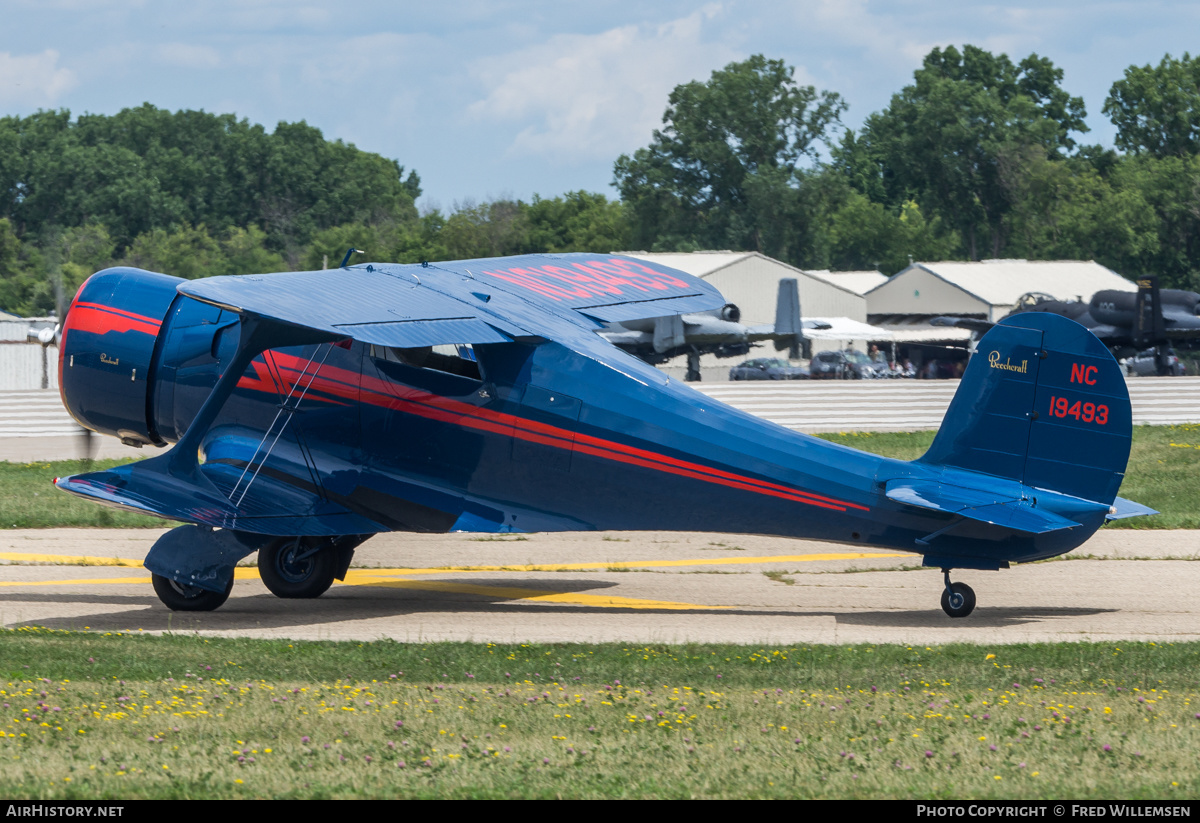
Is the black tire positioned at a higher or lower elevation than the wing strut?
lower

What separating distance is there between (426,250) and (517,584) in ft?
270

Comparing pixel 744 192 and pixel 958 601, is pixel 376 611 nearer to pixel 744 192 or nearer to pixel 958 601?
pixel 958 601

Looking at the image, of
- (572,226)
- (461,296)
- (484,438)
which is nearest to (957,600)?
(484,438)

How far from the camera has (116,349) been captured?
13742mm

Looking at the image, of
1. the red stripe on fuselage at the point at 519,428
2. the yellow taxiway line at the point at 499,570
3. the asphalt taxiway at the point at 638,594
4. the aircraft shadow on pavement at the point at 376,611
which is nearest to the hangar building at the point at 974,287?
the asphalt taxiway at the point at 638,594

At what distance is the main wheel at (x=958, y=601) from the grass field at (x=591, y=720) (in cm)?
145

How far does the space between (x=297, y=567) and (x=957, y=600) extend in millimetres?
6619

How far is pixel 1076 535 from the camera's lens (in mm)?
10938

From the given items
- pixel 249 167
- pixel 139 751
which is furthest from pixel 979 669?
pixel 249 167

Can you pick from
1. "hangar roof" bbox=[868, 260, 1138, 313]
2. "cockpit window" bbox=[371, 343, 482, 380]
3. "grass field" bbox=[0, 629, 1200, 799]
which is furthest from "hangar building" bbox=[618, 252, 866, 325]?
"grass field" bbox=[0, 629, 1200, 799]

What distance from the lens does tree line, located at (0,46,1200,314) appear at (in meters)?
103

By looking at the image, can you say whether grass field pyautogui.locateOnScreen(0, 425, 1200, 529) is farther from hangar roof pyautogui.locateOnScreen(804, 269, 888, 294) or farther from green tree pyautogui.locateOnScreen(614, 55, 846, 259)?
green tree pyautogui.locateOnScreen(614, 55, 846, 259)

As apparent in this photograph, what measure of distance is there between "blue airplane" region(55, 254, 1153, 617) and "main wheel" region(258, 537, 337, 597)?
0.02 m

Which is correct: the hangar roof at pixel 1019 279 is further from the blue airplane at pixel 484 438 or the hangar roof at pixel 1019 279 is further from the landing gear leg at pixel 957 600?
the blue airplane at pixel 484 438
